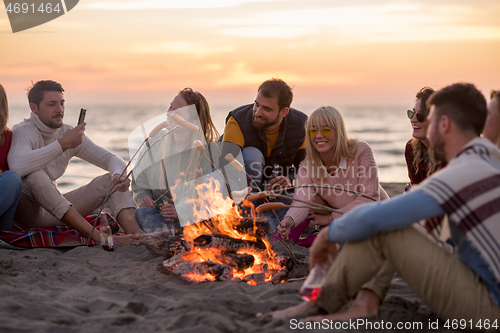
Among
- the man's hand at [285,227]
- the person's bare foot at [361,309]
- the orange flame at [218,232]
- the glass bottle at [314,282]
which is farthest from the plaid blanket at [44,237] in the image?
the person's bare foot at [361,309]

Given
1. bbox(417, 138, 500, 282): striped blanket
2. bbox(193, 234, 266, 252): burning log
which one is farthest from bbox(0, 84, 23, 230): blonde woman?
bbox(417, 138, 500, 282): striped blanket

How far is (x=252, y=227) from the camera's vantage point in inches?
157

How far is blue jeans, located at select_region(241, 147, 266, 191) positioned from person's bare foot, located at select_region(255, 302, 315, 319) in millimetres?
2698

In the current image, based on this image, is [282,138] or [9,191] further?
[282,138]

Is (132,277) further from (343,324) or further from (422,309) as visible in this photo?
(422,309)

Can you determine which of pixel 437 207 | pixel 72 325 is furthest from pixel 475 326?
pixel 72 325

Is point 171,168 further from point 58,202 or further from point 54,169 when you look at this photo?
point 54,169

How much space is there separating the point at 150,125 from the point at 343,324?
347cm

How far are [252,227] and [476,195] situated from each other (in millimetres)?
2208

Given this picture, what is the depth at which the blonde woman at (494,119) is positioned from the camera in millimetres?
2596

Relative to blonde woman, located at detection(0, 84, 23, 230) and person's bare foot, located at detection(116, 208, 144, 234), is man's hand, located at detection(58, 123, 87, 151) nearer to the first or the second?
blonde woman, located at detection(0, 84, 23, 230)

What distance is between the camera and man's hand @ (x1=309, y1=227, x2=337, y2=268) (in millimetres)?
2426

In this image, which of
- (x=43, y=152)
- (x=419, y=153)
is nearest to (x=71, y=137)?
(x=43, y=152)

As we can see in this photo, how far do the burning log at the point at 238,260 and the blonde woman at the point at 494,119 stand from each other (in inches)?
79.7
